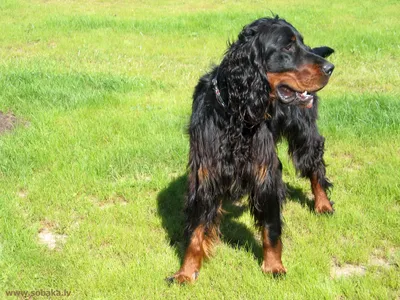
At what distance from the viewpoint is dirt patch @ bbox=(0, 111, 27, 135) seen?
570 centimetres

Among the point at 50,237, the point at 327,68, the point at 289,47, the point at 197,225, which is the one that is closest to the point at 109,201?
the point at 50,237

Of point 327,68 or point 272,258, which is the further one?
point 272,258

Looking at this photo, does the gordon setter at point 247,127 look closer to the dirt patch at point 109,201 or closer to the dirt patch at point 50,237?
the dirt patch at point 50,237

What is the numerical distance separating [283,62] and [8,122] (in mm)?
4146

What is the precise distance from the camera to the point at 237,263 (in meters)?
3.50

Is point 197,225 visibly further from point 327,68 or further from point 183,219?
point 327,68

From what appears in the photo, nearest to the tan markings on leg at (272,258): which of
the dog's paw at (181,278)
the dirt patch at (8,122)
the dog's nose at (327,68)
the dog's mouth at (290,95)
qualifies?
the dog's paw at (181,278)

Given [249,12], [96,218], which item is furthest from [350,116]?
[249,12]

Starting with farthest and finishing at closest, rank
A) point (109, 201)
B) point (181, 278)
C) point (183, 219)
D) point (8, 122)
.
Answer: point (8, 122), point (109, 201), point (183, 219), point (181, 278)

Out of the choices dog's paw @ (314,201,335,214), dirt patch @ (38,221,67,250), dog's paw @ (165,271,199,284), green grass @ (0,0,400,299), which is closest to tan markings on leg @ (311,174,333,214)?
dog's paw @ (314,201,335,214)

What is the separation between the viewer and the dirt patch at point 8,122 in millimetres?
5703

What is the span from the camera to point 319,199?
4.20m

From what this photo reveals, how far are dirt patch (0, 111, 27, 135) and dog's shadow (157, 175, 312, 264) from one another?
2.39 m

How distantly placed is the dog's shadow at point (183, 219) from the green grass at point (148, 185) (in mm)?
17
